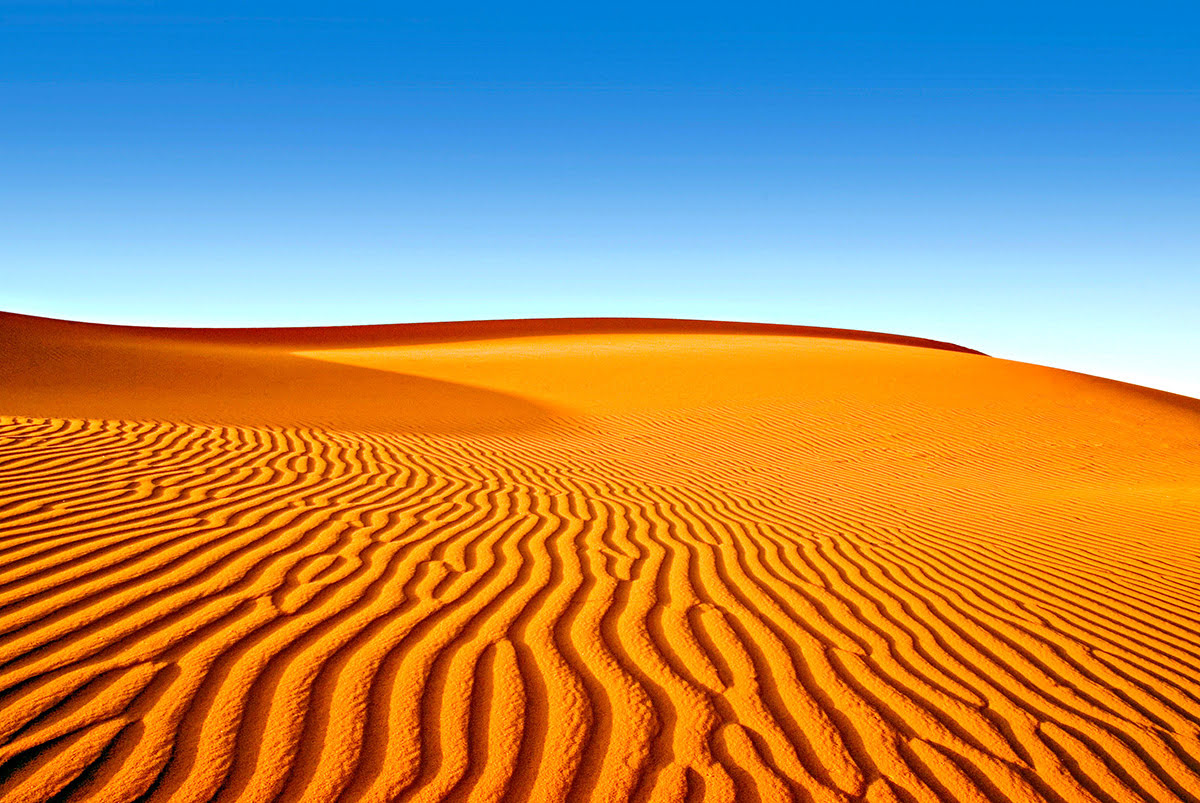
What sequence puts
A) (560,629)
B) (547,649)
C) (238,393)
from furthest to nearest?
(238,393) < (560,629) < (547,649)

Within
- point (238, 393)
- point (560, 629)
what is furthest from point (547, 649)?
point (238, 393)

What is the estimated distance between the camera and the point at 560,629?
3.51 m

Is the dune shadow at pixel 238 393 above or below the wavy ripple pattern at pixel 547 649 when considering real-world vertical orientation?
below

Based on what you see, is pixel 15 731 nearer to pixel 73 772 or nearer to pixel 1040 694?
pixel 73 772

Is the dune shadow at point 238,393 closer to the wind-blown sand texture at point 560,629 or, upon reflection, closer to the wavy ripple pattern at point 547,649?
the wind-blown sand texture at point 560,629

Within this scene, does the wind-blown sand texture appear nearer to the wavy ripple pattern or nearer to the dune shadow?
the wavy ripple pattern

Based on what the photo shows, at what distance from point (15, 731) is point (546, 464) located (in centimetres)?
718

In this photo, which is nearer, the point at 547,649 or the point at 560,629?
the point at 547,649

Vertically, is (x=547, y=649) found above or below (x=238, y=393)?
above

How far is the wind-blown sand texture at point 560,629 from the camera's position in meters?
2.44

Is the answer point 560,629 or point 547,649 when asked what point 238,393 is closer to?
point 560,629

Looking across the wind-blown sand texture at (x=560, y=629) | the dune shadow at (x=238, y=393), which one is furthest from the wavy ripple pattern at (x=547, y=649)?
the dune shadow at (x=238, y=393)

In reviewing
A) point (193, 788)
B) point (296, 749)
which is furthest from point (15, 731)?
point (296, 749)

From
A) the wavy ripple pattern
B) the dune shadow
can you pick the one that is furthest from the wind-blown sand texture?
the dune shadow
